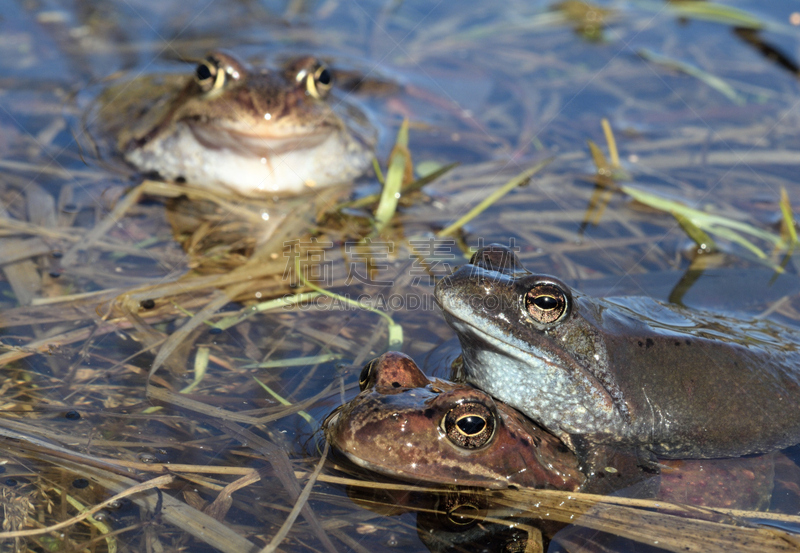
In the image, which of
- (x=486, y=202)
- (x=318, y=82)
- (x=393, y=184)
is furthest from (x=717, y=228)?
(x=318, y=82)

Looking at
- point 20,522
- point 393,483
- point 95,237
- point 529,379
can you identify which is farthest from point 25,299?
point 529,379

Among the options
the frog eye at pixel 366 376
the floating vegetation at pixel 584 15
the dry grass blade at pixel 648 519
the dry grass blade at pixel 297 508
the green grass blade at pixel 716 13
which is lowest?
the dry grass blade at pixel 648 519

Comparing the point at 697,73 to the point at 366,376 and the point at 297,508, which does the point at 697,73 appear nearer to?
the point at 366,376

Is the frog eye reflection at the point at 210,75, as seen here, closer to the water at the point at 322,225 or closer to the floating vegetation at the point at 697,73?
the water at the point at 322,225

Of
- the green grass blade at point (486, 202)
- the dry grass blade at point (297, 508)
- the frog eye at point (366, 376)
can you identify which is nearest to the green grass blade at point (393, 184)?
the green grass blade at point (486, 202)

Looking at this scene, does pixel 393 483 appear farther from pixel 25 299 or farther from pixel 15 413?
pixel 25 299

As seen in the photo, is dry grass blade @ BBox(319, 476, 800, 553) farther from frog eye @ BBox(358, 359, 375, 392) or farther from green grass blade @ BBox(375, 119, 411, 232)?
green grass blade @ BBox(375, 119, 411, 232)
